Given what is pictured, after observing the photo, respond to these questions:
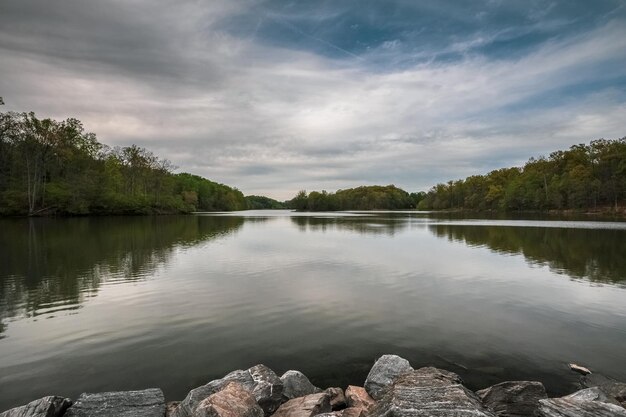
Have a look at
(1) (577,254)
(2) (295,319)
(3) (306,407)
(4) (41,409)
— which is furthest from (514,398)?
(1) (577,254)

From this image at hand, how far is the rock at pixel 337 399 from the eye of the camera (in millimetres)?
7057

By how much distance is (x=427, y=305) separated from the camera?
14.5m

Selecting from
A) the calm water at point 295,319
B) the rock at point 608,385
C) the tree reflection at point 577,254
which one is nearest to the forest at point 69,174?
the calm water at point 295,319

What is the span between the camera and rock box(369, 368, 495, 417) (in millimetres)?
5117

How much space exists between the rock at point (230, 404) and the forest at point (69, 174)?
82427 millimetres

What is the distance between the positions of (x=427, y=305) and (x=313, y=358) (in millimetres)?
6569

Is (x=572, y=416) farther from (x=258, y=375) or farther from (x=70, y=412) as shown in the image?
(x=70, y=412)

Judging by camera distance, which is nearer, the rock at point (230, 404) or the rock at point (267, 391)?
the rock at point (230, 404)

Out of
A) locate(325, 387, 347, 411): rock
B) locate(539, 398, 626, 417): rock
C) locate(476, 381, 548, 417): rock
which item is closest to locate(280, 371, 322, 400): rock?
locate(325, 387, 347, 411): rock

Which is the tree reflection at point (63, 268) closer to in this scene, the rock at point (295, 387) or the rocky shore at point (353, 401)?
the rocky shore at point (353, 401)

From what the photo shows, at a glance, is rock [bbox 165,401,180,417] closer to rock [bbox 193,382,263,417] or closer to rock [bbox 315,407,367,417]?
rock [bbox 193,382,263,417]

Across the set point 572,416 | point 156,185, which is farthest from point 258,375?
point 156,185

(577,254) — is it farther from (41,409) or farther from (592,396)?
(41,409)

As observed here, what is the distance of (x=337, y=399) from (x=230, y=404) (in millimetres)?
2319
